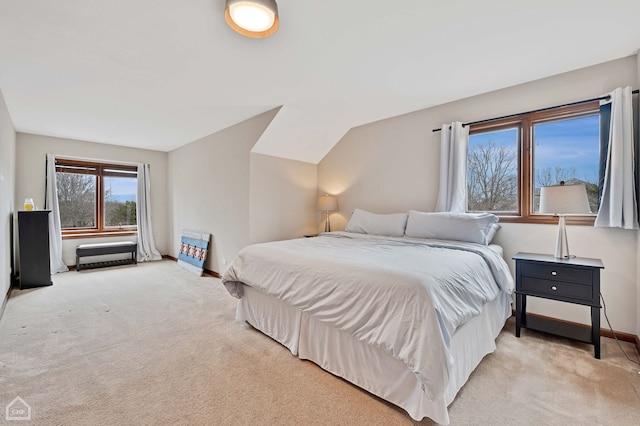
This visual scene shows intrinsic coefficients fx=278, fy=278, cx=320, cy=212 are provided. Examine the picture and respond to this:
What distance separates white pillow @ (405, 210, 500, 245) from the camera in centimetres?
275

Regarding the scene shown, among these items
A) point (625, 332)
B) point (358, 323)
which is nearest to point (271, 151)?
point (358, 323)

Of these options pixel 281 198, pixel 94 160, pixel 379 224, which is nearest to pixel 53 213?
pixel 94 160

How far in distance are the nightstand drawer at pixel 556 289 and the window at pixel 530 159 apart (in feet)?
2.40

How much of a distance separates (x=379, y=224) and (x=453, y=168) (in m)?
1.08

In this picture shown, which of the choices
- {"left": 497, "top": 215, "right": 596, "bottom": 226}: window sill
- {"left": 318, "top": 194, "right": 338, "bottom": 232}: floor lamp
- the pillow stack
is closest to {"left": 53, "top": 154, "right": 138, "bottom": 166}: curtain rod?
{"left": 318, "top": 194, "right": 338, "bottom": 232}: floor lamp

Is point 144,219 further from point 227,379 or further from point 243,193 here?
point 227,379

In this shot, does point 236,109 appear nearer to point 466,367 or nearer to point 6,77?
point 6,77

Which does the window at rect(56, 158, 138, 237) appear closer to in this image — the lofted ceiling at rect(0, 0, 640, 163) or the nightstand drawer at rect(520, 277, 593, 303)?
the lofted ceiling at rect(0, 0, 640, 163)

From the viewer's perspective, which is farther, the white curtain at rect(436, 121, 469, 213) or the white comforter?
the white curtain at rect(436, 121, 469, 213)

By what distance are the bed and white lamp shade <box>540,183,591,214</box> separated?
1.96 ft

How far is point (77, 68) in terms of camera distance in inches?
98.5

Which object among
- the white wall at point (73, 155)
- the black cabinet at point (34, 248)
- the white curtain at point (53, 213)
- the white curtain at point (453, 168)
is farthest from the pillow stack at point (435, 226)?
the white curtain at point (53, 213)

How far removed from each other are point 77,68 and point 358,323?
3.23 m

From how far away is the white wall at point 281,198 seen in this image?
3990 millimetres
